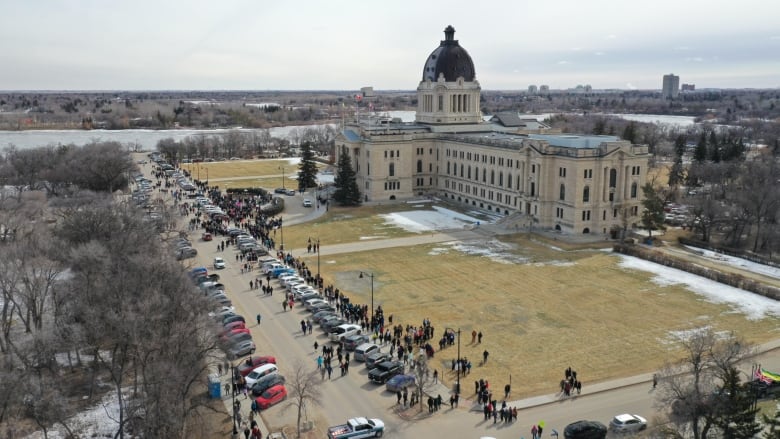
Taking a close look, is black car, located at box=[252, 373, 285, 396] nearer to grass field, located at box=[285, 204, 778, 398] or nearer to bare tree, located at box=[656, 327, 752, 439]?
grass field, located at box=[285, 204, 778, 398]

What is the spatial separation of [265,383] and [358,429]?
22.2 feet

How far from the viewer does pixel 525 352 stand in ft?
124

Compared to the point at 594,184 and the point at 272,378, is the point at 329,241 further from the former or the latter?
the point at 272,378

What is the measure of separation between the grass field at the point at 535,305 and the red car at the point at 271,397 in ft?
29.3

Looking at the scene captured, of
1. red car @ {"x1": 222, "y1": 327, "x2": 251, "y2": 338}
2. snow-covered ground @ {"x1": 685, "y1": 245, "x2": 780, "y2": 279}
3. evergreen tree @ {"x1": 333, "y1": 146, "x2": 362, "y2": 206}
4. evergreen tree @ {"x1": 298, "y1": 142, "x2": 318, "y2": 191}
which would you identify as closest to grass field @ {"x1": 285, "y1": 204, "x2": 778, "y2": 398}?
snow-covered ground @ {"x1": 685, "y1": 245, "x2": 780, "y2": 279}

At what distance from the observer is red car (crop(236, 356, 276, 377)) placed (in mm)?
34094

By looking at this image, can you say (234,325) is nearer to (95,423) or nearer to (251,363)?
(251,363)

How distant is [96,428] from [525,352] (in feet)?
74.5

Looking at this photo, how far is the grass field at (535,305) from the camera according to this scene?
119 feet

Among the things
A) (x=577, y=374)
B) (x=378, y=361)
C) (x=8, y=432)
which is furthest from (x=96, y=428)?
(x=577, y=374)

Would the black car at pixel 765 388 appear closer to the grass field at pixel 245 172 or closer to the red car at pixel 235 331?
the red car at pixel 235 331

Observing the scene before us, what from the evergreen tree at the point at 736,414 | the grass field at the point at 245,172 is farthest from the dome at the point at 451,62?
the evergreen tree at the point at 736,414

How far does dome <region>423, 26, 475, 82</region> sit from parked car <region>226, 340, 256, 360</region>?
206 ft

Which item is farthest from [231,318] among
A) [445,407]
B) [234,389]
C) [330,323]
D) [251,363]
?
[445,407]
